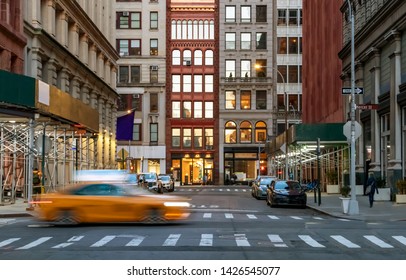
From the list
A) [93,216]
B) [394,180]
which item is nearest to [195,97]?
[394,180]

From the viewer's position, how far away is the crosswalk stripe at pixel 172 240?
54.7 feet

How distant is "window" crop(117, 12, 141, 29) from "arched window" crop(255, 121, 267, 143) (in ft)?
70.5

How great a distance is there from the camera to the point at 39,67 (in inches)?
1759

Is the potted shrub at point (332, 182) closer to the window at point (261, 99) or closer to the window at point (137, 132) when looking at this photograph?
the window at point (261, 99)

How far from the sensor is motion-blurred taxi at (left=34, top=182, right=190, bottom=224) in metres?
22.1

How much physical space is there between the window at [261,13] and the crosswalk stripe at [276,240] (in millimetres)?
77191

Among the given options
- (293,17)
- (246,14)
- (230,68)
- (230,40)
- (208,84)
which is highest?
(246,14)

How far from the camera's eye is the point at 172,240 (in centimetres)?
1762

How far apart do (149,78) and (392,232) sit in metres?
74.6

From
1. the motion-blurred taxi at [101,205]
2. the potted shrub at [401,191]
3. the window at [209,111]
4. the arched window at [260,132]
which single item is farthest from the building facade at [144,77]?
the motion-blurred taxi at [101,205]

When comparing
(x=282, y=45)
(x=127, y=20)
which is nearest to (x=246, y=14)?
(x=282, y=45)

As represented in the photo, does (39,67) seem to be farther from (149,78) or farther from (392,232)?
(149,78)

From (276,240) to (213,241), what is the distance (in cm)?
175

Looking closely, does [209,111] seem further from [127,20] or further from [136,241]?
[136,241]
